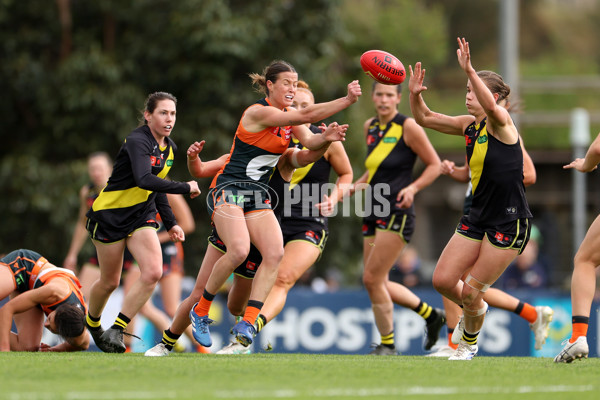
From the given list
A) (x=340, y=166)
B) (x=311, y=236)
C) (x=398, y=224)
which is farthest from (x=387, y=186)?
(x=311, y=236)

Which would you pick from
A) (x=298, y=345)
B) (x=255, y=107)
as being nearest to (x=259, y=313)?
(x=255, y=107)

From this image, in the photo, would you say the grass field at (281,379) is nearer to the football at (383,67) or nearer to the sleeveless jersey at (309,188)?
the sleeveless jersey at (309,188)

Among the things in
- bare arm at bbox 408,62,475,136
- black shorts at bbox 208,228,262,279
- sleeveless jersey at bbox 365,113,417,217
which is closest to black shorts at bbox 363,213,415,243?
sleeveless jersey at bbox 365,113,417,217

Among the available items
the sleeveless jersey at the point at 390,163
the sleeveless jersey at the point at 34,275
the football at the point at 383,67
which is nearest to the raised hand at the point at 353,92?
the football at the point at 383,67

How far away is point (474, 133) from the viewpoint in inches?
290

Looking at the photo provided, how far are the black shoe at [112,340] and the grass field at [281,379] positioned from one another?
42cm

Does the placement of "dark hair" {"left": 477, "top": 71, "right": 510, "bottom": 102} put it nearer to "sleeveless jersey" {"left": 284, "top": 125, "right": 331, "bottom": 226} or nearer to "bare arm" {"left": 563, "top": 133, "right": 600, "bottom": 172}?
"bare arm" {"left": 563, "top": 133, "right": 600, "bottom": 172}

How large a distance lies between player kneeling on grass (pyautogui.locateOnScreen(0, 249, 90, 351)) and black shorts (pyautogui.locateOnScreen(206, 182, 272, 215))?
6.52 ft

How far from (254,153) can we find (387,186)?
2.07 m

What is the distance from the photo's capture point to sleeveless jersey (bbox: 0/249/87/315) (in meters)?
8.76

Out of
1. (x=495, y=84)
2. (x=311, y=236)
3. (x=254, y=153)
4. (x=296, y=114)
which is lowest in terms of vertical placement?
(x=311, y=236)

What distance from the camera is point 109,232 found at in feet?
25.8

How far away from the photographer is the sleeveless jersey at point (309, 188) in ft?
28.1

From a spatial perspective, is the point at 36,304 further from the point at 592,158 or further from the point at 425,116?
the point at 592,158
